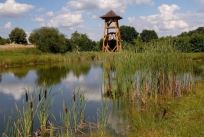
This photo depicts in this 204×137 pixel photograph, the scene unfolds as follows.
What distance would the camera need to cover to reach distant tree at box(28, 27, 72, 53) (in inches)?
1657

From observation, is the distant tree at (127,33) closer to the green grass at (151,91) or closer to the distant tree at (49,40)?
the distant tree at (49,40)

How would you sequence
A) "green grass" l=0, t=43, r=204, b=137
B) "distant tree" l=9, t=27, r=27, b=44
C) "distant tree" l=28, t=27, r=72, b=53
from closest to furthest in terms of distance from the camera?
"green grass" l=0, t=43, r=204, b=137 < "distant tree" l=28, t=27, r=72, b=53 < "distant tree" l=9, t=27, r=27, b=44

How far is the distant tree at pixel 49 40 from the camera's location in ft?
138

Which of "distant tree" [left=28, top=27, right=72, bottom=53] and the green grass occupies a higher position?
"distant tree" [left=28, top=27, right=72, bottom=53]

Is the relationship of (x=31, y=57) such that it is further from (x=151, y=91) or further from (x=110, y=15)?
(x=151, y=91)

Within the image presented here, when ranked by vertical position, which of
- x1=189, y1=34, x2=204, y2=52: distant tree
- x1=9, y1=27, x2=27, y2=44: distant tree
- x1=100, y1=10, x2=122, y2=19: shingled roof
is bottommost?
x1=189, y1=34, x2=204, y2=52: distant tree

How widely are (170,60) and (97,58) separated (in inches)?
1093

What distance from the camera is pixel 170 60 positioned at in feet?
31.6

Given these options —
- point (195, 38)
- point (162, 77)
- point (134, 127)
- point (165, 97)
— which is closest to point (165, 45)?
point (162, 77)

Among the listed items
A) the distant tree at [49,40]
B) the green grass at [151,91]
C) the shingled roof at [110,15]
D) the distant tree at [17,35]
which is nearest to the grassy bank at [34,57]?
the distant tree at [49,40]

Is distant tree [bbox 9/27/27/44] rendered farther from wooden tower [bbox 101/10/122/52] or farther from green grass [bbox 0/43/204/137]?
green grass [bbox 0/43/204/137]

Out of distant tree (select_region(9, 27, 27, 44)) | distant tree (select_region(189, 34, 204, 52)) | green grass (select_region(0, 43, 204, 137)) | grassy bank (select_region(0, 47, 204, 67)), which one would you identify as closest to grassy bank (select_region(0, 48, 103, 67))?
grassy bank (select_region(0, 47, 204, 67))

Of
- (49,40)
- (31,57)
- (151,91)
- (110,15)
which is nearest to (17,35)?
(49,40)

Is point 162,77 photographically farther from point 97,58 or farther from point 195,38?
point 195,38
